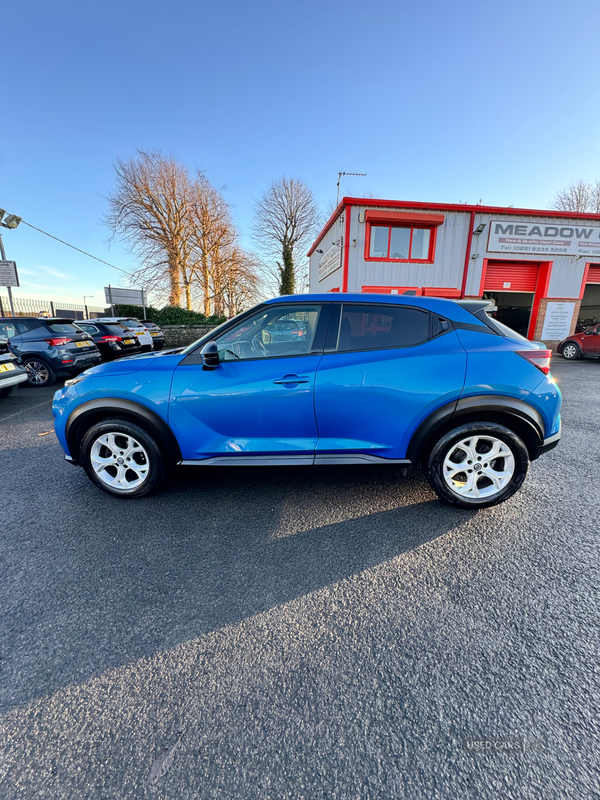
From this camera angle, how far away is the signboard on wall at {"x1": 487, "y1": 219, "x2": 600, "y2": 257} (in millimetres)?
14336

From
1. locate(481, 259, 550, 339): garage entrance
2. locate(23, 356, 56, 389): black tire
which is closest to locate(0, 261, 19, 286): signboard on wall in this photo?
locate(23, 356, 56, 389): black tire

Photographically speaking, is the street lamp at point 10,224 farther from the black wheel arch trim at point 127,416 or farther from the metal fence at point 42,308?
the black wheel arch trim at point 127,416

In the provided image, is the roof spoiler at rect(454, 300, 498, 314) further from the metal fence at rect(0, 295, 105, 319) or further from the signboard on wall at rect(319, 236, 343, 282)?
the metal fence at rect(0, 295, 105, 319)

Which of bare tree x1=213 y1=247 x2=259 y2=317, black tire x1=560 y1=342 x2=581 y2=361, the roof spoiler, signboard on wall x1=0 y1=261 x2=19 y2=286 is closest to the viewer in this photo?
the roof spoiler

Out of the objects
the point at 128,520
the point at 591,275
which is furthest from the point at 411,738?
the point at 591,275

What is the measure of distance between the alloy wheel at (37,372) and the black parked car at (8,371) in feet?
5.67

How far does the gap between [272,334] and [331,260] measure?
14.7 meters

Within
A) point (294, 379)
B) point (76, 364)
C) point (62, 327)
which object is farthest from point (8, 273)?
point (294, 379)

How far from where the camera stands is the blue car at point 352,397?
8.81 feet

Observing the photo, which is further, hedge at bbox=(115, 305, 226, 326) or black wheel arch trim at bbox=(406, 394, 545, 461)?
hedge at bbox=(115, 305, 226, 326)

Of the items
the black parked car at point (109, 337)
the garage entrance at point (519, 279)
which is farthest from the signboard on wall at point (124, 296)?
the garage entrance at point (519, 279)

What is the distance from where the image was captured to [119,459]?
302 cm

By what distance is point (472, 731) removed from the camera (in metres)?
1.34

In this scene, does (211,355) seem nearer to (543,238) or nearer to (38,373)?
(38,373)
